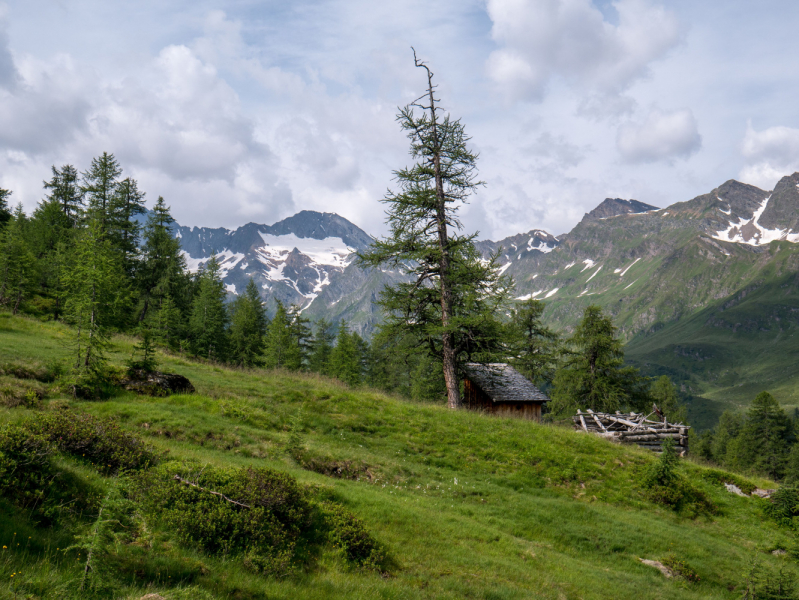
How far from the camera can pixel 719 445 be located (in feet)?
282

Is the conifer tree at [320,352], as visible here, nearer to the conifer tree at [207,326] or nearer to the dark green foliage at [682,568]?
the conifer tree at [207,326]

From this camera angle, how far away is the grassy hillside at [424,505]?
613 cm

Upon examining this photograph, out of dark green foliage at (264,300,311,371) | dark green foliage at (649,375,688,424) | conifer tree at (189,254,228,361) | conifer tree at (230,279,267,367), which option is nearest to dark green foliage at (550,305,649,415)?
dark green foliage at (649,375,688,424)

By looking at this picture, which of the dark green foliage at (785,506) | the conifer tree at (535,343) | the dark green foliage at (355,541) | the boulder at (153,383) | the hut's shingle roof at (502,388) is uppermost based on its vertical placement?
the conifer tree at (535,343)

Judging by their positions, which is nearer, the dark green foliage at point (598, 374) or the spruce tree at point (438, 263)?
the spruce tree at point (438, 263)

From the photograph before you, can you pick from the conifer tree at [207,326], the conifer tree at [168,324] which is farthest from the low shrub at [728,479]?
the conifer tree at [207,326]

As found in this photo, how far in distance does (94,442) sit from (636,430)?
2677 cm

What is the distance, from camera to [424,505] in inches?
482

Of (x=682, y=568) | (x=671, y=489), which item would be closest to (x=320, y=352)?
(x=671, y=489)

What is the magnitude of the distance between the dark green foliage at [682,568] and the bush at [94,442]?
551 inches

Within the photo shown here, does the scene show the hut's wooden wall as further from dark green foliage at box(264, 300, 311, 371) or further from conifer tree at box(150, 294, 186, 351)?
dark green foliage at box(264, 300, 311, 371)

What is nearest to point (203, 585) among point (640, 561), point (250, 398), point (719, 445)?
point (640, 561)

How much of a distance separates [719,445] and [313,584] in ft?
347

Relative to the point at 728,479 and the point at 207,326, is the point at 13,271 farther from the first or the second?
the point at 728,479
